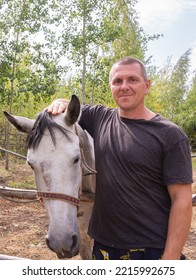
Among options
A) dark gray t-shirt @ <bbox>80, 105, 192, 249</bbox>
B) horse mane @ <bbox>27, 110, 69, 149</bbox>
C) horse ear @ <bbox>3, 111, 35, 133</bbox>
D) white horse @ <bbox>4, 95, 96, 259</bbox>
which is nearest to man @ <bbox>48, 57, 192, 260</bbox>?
dark gray t-shirt @ <bbox>80, 105, 192, 249</bbox>

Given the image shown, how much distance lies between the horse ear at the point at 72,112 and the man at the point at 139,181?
23 cm

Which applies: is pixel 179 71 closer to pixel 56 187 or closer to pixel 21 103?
pixel 21 103

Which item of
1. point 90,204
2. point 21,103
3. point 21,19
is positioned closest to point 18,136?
point 21,103

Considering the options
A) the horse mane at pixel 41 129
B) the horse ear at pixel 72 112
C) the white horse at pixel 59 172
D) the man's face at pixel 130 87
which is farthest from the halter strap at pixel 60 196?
the man's face at pixel 130 87

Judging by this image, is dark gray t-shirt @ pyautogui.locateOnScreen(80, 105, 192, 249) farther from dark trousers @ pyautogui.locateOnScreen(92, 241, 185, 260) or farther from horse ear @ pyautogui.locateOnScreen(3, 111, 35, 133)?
horse ear @ pyautogui.locateOnScreen(3, 111, 35, 133)

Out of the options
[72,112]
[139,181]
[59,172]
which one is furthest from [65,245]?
[72,112]

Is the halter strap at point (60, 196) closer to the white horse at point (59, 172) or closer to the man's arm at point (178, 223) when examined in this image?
the white horse at point (59, 172)

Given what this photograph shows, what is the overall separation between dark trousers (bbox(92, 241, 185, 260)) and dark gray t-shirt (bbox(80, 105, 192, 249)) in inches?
1.5

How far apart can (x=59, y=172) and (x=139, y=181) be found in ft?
1.61

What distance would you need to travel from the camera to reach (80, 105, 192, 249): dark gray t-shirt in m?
1.81

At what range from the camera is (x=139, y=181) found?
1884 millimetres

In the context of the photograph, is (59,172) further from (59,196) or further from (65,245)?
(65,245)

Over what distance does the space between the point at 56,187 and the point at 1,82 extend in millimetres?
10019

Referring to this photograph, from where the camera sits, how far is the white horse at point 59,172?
1.86 m
